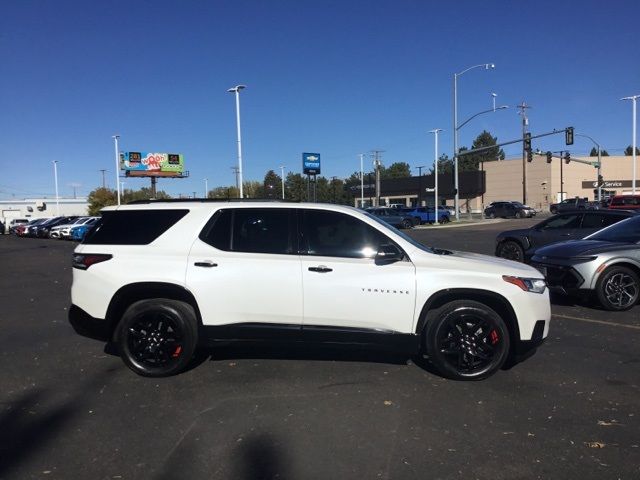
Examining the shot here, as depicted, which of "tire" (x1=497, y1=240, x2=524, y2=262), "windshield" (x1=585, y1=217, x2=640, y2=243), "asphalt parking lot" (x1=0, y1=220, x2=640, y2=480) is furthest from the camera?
"tire" (x1=497, y1=240, x2=524, y2=262)

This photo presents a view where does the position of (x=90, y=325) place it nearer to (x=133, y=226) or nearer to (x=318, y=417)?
(x=133, y=226)

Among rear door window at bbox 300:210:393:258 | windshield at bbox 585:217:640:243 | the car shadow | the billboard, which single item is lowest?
the car shadow

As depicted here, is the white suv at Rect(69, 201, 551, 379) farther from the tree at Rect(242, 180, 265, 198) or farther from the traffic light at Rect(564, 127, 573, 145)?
the tree at Rect(242, 180, 265, 198)

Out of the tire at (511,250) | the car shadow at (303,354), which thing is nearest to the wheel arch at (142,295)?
the car shadow at (303,354)

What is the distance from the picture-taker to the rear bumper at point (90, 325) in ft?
17.6

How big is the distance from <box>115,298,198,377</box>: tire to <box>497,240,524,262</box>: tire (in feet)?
33.6

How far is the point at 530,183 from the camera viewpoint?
79500mm

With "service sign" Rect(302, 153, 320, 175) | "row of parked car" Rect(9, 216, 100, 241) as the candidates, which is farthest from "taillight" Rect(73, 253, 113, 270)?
"service sign" Rect(302, 153, 320, 175)

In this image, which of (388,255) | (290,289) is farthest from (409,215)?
(290,289)

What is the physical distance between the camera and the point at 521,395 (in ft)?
15.6

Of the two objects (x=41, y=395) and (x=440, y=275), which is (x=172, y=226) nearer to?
(x=41, y=395)

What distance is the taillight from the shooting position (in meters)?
5.35

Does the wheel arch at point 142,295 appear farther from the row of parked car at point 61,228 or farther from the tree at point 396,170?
the tree at point 396,170

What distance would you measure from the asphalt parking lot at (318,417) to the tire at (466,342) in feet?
0.55
